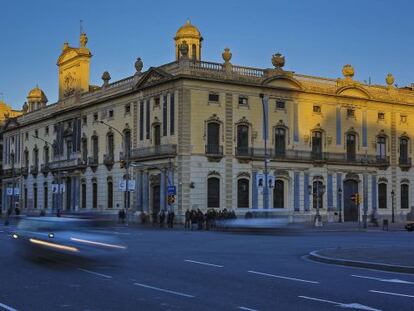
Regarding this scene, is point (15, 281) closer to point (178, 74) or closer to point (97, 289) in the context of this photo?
point (97, 289)

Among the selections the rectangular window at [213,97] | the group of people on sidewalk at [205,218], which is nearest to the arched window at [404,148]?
the rectangular window at [213,97]

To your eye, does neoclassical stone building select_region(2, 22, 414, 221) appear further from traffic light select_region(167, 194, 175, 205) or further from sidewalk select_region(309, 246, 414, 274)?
sidewalk select_region(309, 246, 414, 274)

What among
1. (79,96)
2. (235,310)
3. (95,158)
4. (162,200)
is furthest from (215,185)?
(235,310)

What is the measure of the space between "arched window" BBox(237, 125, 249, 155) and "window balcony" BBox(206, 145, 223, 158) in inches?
69.1

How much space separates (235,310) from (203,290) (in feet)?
8.71

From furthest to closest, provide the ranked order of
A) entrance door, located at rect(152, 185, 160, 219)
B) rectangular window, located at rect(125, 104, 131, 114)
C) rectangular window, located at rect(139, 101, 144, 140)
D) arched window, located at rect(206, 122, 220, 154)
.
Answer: rectangular window, located at rect(125, 104, 131, 114) < rectangular window, located at rect(139, 101, 144, 140) < entrance door, located at rect(152, 185, 160, 219) < arched window, located at rect(206, 122, 220, 154)

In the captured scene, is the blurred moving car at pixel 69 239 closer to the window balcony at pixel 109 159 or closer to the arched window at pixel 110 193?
the window balcony at pixel 109 159

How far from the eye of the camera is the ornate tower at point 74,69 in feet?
243

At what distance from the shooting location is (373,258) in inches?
853

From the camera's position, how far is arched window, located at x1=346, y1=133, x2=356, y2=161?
64.0 meters

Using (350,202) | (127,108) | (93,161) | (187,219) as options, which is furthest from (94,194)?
(350,202)

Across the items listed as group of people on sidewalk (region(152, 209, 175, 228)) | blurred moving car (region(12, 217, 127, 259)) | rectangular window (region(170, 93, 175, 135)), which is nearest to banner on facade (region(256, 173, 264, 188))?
group of people on sidewalk (region(152, 209, 175, 228))

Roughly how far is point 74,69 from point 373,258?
191ft

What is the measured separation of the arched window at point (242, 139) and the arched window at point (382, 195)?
15.6 m
